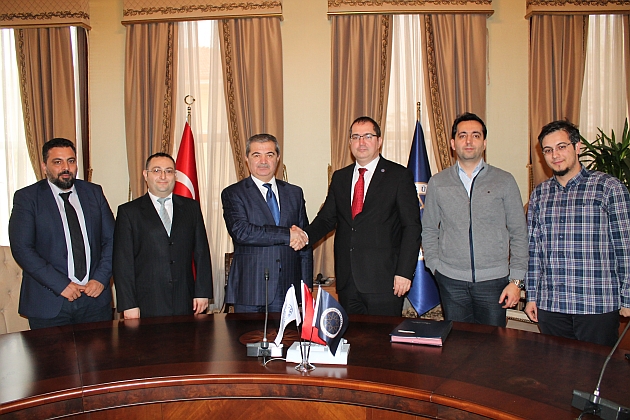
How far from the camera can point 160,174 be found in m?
3.17

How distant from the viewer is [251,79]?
17.5ft

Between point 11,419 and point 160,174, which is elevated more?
point 160,174

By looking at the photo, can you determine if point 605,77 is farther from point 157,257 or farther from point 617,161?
point 157,257

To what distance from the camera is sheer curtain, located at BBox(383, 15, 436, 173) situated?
17.6 feet

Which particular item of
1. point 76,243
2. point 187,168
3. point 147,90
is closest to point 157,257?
point 76,243

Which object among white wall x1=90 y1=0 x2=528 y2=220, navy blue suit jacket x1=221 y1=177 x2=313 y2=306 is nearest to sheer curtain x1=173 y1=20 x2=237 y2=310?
white wall x1=90 y1=0 x2=528 y2=220

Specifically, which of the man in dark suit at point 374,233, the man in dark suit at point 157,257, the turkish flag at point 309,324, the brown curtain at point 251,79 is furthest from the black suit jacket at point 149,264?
the brown curtain at point 251,79

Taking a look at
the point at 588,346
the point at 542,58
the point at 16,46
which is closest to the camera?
the point at 588,346

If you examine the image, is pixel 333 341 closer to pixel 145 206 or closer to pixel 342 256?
pixel 342 256

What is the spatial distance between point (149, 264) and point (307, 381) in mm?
Result: 1541

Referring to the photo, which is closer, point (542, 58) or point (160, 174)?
point (160, 174)

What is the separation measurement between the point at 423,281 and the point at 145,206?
2496 millimetres

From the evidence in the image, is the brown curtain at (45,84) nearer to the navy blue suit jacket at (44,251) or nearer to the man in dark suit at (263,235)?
the navy blue suit jacket at (44,251)

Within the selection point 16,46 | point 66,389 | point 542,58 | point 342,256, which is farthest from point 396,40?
point 66,389
